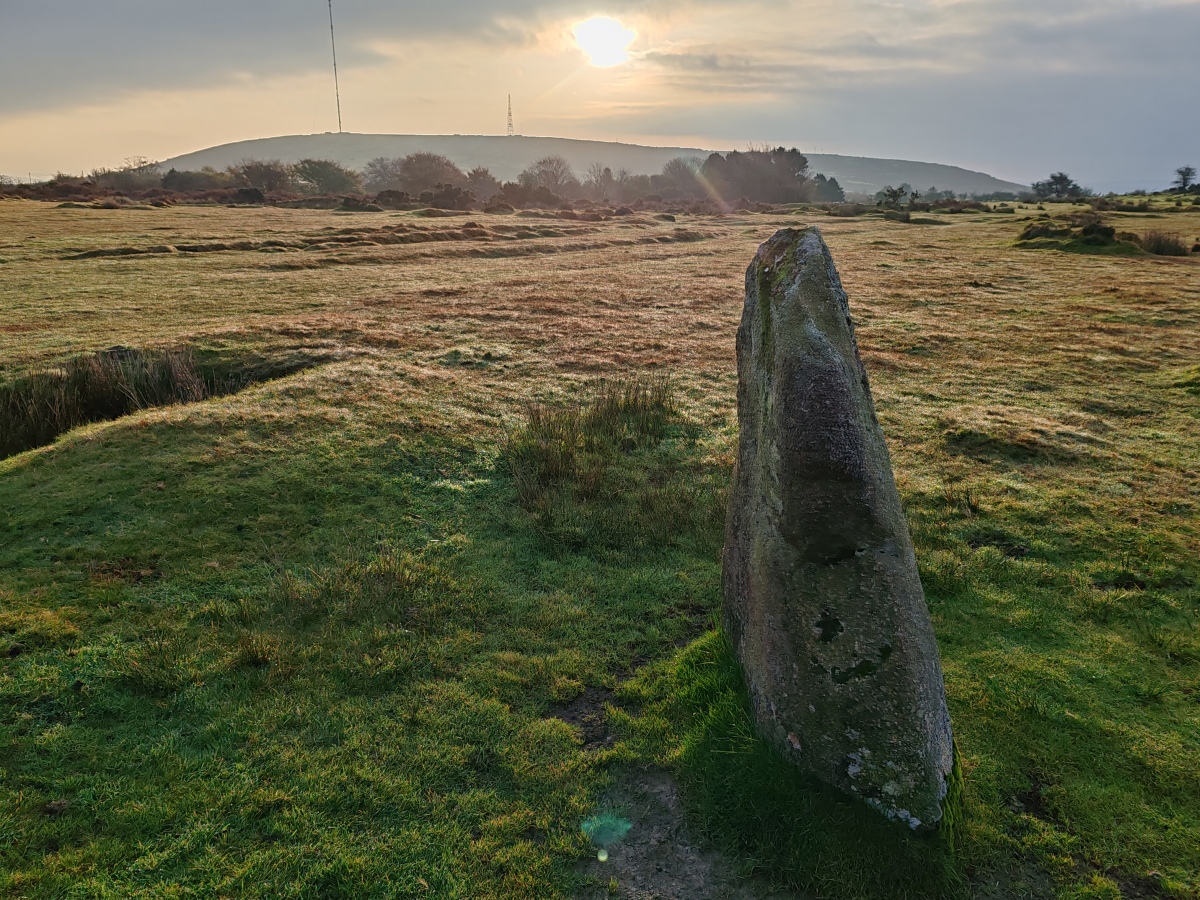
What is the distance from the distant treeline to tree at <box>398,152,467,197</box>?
16 centimetres

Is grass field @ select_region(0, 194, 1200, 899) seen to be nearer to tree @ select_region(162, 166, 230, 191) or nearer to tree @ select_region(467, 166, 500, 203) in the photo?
tree @ select_region(162, 166, 230, 191)

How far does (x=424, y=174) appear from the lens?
104m

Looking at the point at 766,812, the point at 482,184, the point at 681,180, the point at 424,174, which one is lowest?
the point at 766,812

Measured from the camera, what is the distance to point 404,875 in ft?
13.4

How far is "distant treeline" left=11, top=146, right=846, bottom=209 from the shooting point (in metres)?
74.5

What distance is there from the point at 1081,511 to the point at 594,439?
22.8 feet

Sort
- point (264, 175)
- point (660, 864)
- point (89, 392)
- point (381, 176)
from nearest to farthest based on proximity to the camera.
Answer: point (660, 864)
point (89, 392)
point (264, 175)
point (381, 176)

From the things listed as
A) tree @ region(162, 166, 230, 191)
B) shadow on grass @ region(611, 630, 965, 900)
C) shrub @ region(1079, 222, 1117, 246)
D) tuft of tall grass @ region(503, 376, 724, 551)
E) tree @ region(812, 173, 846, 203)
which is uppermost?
tree @ region(812, 173, 846, 203)

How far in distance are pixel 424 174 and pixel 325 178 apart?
16346 millimetres

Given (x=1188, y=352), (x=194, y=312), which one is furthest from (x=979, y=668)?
(x=194, y=312)

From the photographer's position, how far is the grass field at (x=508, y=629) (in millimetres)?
4207

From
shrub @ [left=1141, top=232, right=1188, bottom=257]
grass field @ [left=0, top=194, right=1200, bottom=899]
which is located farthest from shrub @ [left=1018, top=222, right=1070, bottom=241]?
grass field @ [left=0, top=194, right=1200, bottom=899]

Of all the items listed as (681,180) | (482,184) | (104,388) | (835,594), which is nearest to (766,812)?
(835,594)

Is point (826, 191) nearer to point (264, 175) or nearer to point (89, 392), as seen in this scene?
point (264, 175)
